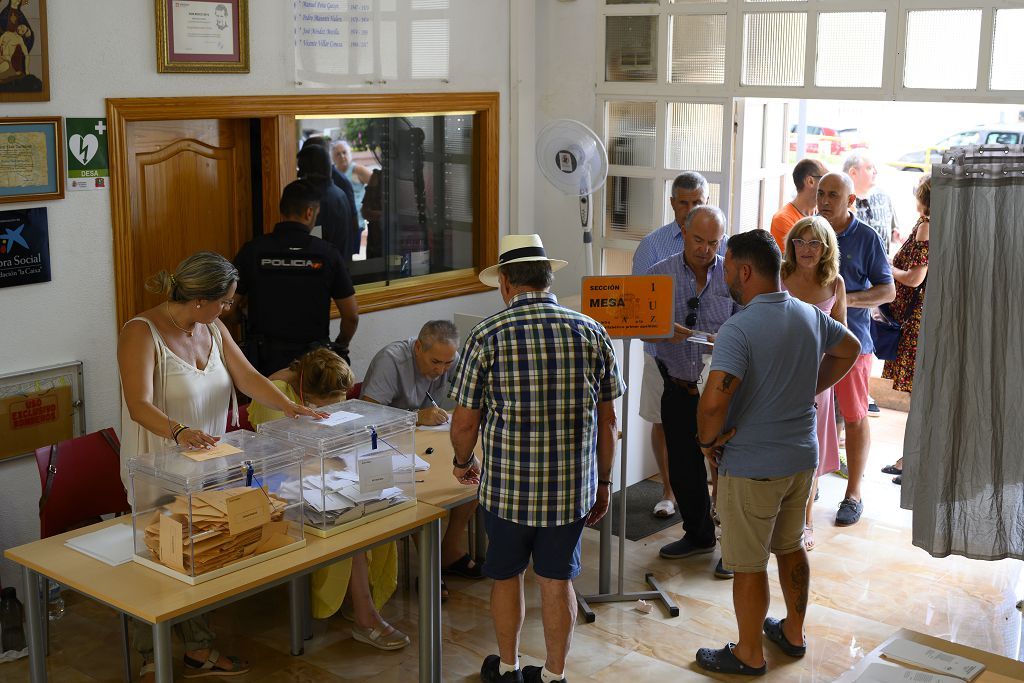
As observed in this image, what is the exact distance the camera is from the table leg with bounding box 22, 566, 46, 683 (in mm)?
3584

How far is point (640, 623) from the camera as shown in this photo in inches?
199

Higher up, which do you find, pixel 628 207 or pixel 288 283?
pixel 628 207

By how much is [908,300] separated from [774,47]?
5.94 ft

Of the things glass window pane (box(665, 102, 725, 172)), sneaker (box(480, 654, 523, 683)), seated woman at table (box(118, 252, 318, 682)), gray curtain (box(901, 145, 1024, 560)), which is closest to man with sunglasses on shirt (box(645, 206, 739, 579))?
sneaker (box(480, 654, 523, 683))

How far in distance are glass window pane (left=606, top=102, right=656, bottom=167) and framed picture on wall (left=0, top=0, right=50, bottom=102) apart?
12.7ft

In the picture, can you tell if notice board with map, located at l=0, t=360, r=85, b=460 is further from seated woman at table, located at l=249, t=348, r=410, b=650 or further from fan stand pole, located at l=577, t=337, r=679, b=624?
fan stand pole, located at l=577, t=337, r=679, b=624

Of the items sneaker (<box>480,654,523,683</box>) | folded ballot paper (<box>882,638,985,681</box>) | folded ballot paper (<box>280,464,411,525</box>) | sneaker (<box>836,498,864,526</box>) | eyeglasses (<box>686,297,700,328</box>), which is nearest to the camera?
folded ballot paper (<box>882,638,985,681</box>)

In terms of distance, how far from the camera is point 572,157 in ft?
21.3

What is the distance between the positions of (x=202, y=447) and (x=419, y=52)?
3828 mm

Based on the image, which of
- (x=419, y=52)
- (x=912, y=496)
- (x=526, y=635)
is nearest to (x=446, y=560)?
(x=526, y=635)

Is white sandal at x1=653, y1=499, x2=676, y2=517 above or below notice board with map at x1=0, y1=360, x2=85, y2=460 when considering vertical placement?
below

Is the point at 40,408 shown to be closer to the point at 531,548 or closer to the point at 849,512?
the point at 531,548

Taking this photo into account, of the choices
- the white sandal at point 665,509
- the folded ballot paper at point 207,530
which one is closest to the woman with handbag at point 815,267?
the white sandal at point 665,509

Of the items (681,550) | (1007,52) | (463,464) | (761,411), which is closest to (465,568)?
(681,550)
